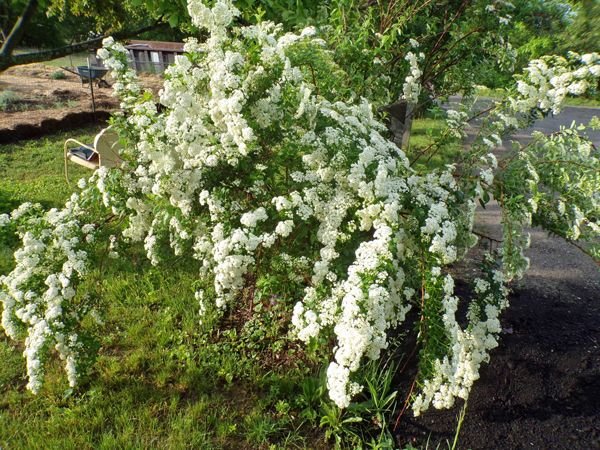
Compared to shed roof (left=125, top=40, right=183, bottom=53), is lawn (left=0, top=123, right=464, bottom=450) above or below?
below

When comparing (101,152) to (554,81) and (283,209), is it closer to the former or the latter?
(283,209)

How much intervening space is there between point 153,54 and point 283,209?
20175mm

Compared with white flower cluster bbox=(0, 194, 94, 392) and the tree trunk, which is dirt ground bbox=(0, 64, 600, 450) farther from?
the tree trunk

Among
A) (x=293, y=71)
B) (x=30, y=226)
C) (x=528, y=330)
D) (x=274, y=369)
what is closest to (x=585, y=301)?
(x=528, y=330)

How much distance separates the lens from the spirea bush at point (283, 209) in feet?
6.63

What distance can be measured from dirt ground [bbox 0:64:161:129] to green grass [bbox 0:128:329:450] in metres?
6.97

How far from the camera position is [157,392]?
2.79 meters

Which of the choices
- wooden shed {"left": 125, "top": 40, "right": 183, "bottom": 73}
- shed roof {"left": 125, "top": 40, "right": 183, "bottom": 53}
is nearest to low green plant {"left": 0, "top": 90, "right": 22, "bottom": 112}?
wooden shed {"left": 125, "top": 40, "right": 183, "bottom": 73}

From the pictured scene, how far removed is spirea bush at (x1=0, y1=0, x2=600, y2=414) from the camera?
6.63ft

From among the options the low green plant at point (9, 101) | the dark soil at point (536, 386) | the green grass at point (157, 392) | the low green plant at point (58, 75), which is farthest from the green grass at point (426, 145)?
the low green plant at point (58, 75)

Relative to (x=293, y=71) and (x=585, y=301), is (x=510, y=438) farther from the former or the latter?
(x=293, y=71)

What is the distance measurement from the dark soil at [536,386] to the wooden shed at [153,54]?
1846 cm

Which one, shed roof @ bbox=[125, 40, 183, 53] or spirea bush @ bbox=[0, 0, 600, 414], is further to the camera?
shed roof @ bbox=[125, 40, 183, 53]

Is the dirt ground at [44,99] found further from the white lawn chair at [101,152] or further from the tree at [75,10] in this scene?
the tree at [75,10]
